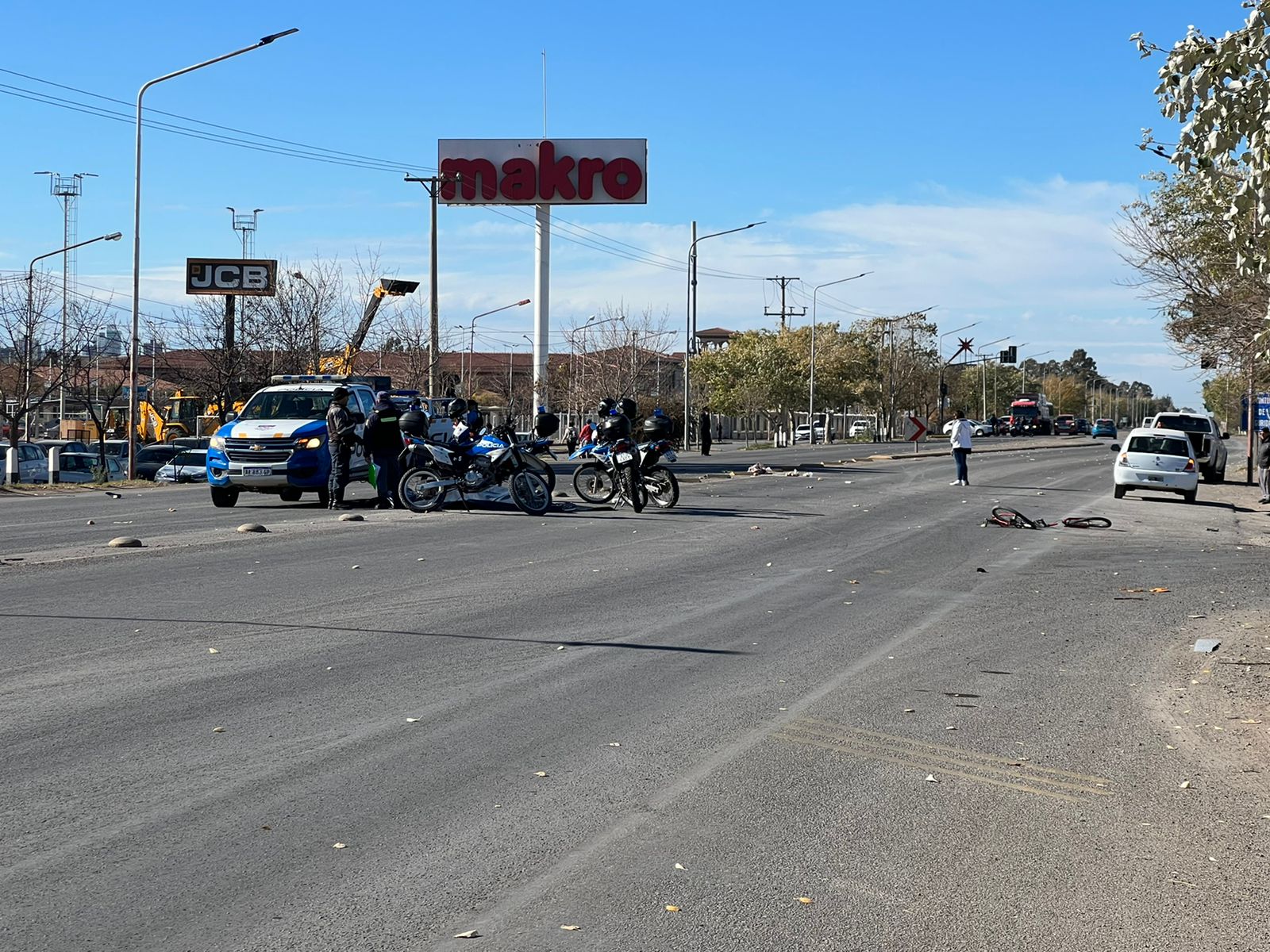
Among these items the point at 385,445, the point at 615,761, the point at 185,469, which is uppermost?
the point at 385,445

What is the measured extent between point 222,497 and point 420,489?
4.17m

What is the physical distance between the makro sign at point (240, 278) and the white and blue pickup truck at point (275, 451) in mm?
36815

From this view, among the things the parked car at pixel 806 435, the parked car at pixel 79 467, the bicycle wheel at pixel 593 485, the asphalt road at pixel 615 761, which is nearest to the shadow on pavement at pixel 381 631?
the asphalt road at pixel 615 761

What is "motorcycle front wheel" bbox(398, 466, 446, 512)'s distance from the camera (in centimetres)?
2231

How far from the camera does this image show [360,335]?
4847 centimetres

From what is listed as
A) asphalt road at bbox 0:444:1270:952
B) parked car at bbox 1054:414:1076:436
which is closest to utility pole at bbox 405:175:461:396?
asphalt road at bbox 0:444:1270:952

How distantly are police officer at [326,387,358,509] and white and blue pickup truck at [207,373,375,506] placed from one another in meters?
0.29

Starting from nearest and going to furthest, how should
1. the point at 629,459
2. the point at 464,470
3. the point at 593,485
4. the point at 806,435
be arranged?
the point at 464,470 < the point at 629,459 < the point at 593,485 < the point at 806,435

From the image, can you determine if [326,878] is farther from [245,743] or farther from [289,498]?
[289,498]

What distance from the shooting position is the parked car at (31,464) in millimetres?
37344

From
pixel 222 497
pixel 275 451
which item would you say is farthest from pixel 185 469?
pixel 275 451

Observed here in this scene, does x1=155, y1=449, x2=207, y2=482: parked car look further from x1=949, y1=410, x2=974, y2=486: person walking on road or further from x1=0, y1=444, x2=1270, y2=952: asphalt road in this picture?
x1=0, y1=444, x2=1270, y2=952: asphalt road

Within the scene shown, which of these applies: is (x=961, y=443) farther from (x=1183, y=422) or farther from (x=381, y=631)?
(x=381, y=631)

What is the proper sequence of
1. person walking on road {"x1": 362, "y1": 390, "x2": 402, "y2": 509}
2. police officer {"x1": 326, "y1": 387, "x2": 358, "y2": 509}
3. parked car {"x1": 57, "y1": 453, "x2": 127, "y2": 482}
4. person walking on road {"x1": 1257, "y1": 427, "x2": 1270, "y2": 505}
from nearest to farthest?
police officer {"x1": 326, "y1": 387, "x2": 358, "y2": 509}
person walking on road {"x1": 362, "y1": 390, "x2": 402, "y2": 509}
person walking on road {"x1": 1257, "y1": 427, "x2": 1270, "y2": 505}
parked car {"x1": 57, "y1": 453, "x2": 127, "y2": 482}
